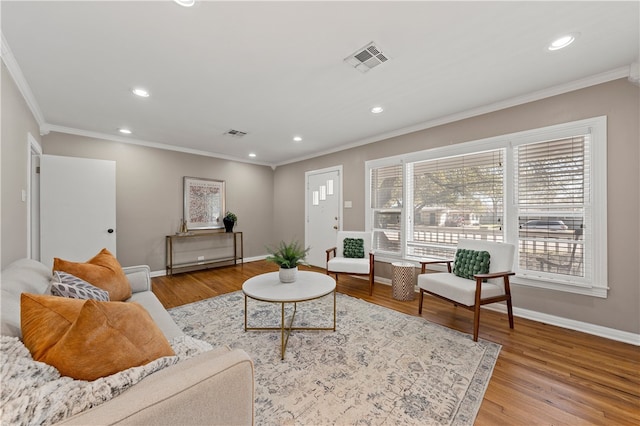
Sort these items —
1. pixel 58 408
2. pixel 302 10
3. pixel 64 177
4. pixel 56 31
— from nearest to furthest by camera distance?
pixel 58 408
pixel 302 10
pixel 56 31
pixel 64 177

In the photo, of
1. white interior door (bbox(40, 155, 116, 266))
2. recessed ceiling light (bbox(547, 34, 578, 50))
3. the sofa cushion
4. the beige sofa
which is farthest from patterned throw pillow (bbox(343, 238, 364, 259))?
white interior door (bbox(40, 155, 116, 266))

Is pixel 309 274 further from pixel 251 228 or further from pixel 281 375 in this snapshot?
pixel 251 228

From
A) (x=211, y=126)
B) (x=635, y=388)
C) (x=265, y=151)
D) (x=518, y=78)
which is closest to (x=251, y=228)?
(x=265, y=151)

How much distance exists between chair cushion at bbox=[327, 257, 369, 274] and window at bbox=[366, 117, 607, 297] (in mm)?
691

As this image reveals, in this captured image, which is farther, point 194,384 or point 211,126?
point 211,126

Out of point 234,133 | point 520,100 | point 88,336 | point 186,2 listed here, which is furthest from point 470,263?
point 234,133

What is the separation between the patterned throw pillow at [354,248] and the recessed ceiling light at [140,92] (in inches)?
127

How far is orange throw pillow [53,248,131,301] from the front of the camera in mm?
1780

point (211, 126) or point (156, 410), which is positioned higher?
point (211, 126)

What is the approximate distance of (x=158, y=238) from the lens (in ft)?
14.8

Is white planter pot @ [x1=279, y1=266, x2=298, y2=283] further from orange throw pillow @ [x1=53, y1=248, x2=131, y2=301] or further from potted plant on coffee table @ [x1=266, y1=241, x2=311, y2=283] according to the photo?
Result: orange throw pillow @ [x1=53, y1=248, x2=131, y2=301]

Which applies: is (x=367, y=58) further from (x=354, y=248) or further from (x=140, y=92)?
(x=354, y=248)

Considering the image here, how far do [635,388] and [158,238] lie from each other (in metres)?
5.82

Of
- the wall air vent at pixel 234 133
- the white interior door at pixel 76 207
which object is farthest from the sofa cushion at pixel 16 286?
the wall air vent at pixel 234 133
